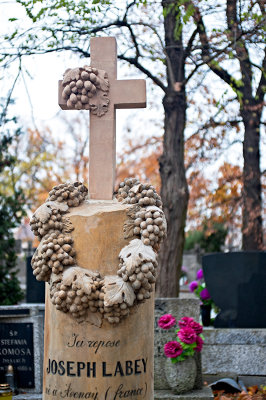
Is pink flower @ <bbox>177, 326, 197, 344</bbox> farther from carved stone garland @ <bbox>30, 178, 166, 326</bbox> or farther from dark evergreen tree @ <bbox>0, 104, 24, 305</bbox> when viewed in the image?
dark evergreen tree @ <bbox>0, 104, 24, 305</bbox>

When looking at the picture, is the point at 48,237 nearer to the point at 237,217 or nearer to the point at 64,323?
the point at 64,323

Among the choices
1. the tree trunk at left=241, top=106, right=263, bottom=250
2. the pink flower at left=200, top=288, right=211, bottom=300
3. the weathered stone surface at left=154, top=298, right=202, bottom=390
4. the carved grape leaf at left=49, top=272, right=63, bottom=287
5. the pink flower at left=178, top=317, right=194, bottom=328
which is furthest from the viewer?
the tree trunk at left=241, top=106, right=263, bottom=250

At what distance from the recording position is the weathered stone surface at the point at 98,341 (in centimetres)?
368

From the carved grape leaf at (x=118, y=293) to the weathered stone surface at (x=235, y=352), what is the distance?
16.5 ft

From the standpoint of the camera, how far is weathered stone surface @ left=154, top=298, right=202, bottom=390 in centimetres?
702

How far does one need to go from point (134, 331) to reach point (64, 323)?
1.55 feet

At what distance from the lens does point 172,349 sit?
6621 mm

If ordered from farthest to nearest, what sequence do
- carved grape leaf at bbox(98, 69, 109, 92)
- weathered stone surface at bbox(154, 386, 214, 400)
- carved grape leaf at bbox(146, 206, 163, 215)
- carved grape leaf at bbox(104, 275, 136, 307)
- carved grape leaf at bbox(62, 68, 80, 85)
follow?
weathered stone surface at bbox(154, 386, 214, 400), carved grape leaf at bbox(98, 69, 109, 92), carved grape leaf at bbox(62, 68, 80, 85), carved grape leaf at bbox(146, 206, 163, 215), carved grape leaf at bbox(104, 275, 136, 307)

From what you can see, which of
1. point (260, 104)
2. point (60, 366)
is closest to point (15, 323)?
point (60, 366)

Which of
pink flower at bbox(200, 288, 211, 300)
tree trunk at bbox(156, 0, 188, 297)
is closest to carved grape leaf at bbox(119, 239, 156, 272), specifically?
pink flower at bbox(200, 288, 211, 300)

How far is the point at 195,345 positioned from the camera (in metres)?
6.72

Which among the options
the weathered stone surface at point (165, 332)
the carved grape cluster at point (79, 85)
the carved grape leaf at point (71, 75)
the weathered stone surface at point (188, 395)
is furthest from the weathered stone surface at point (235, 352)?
the carved grape leaf at point (71, 75)

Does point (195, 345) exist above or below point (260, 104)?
below

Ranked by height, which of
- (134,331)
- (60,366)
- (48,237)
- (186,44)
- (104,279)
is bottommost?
(60,366)
